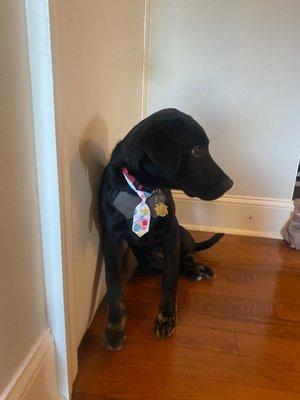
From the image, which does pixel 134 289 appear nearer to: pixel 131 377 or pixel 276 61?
pixel 131 377

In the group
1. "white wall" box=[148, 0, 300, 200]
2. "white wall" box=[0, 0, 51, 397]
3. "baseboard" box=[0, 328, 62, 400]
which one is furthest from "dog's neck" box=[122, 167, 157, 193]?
"white wall" box=[148, 0, 300, 200]

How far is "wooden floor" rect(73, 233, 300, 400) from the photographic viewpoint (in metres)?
0.82

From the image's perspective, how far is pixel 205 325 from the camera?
3.39 feet

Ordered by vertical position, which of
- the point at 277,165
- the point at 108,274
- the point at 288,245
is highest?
the point at 277,165

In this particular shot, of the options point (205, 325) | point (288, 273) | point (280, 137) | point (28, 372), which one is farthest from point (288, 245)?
point (28, 372)

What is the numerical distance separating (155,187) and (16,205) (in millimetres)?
409

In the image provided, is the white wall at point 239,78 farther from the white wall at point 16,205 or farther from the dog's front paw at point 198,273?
the white wall at point 16,205

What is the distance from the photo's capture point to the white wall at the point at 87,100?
2.15ft

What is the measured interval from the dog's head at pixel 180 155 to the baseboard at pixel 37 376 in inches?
17.9

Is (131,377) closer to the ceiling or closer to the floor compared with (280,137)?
closer to the floor

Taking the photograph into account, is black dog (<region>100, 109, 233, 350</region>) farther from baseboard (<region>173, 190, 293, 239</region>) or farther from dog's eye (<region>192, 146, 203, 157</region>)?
baseboard (<region>173, 190, 293, 239</region>)

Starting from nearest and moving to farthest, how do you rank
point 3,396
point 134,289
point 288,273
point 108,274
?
point 3,396
point 108,274
point 134,289
point 288,273

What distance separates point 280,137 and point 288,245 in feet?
1.61

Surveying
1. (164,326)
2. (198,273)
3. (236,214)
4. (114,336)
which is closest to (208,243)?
(198,273)
